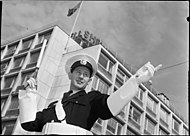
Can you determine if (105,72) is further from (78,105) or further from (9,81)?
(78,105)

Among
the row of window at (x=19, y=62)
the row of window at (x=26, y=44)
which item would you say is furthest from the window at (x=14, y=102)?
the row of window at (x=26, y=44)

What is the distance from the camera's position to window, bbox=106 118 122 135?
12.5m

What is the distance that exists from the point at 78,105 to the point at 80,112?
45 mm

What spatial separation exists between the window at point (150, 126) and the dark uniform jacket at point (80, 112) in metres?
13.8

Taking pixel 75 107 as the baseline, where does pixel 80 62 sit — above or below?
above

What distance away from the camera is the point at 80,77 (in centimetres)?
152

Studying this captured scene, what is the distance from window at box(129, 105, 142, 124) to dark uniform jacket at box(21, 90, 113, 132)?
42.7ft

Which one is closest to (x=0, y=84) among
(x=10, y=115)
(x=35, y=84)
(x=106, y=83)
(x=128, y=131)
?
(x=10, y=115)

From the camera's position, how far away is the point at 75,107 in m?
1.40

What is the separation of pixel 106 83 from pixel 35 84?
11690 millimetres

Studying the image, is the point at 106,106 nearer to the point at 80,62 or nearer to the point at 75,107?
the point at 75,107

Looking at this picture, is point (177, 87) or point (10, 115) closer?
point (177, 87)

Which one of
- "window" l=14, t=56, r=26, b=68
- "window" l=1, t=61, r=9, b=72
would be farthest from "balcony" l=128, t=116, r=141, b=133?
"window" l=1, t=61, r=9, b=72

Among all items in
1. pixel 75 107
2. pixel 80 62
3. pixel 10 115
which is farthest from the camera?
pixel 10 115
